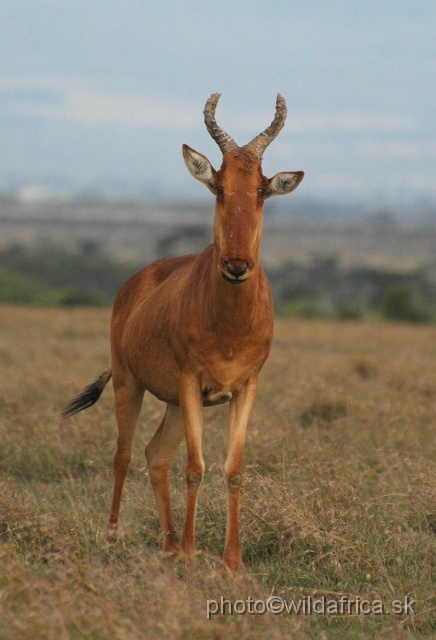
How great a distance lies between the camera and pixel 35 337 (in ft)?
71.7

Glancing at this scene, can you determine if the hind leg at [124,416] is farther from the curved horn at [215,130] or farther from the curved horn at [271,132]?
the curved horn at [271,132]

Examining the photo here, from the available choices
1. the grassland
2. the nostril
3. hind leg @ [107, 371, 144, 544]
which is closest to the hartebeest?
the nostril

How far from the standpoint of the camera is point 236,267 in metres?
6.07

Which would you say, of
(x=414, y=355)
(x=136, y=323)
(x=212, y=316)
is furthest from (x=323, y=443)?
(x=414, y=355)

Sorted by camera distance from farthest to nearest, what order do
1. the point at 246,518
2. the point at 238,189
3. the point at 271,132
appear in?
the point at 246,518 < the point at 271,132 < the point at 238,189

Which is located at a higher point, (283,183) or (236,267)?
(283,183)

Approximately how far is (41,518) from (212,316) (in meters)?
1.72

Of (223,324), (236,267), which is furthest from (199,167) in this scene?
(223,324)

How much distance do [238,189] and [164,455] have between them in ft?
7.69

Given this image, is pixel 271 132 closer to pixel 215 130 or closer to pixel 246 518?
pixel 215 130

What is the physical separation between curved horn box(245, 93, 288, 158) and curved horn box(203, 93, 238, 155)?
0.14m

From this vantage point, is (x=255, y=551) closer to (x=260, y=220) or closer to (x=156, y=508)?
(x=156, y=508)

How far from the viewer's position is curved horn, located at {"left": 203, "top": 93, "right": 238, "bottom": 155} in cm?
668

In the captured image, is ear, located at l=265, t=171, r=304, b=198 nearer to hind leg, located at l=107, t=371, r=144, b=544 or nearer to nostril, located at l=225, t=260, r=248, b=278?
nostril, located at l=225, t=260, r=248, b=278
